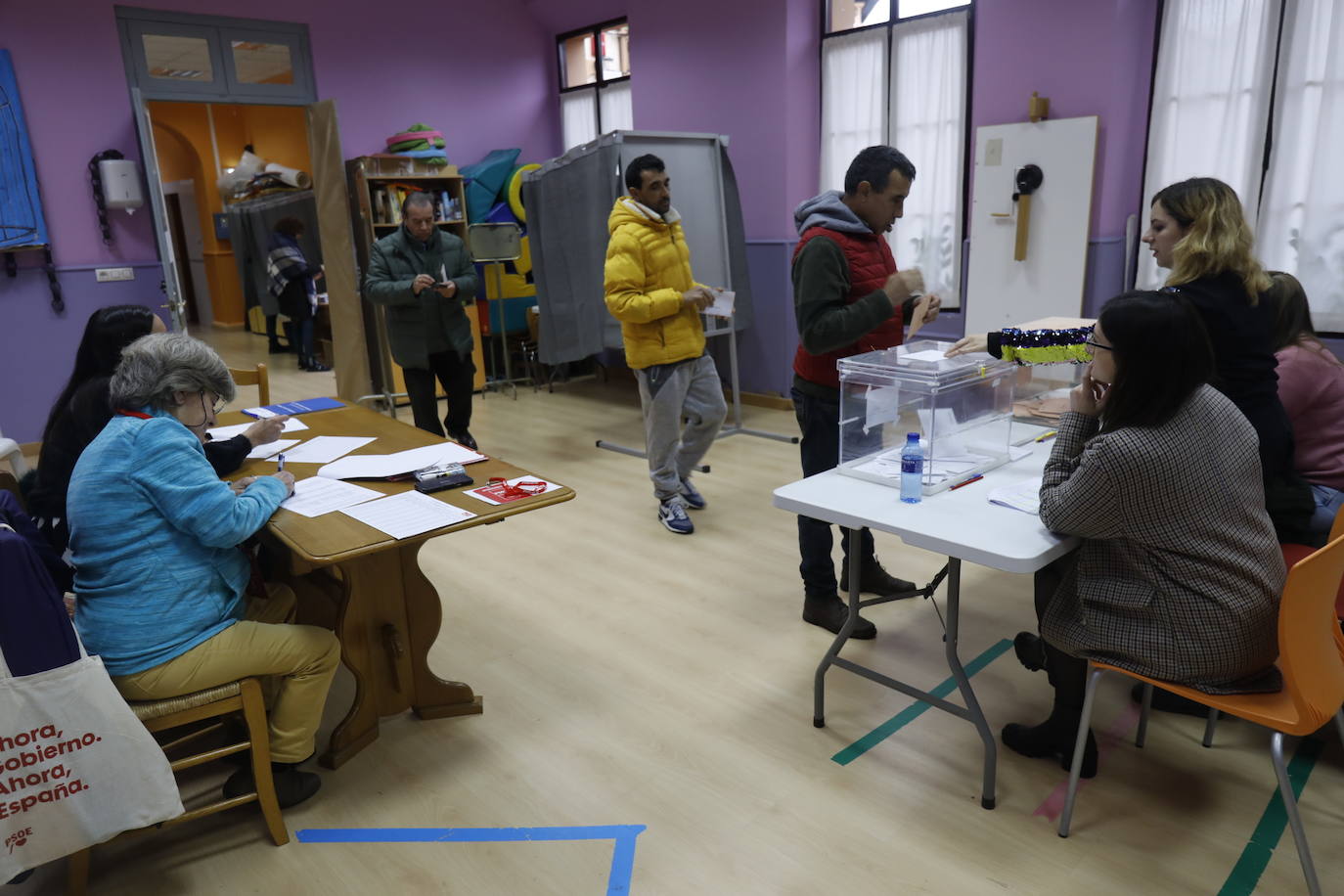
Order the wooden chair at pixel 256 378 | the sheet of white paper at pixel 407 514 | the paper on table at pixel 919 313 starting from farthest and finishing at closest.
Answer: the wooden chair at pixel 256 378 → the paper on table at pixel 919 313 → the sheet of white paper at pixel 407 514

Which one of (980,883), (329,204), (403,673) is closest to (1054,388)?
(980,883)

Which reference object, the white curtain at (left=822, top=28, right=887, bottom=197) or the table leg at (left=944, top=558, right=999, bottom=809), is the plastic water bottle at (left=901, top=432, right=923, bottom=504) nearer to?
the table leg at (left=944, top=558, right=999, bottom=809)

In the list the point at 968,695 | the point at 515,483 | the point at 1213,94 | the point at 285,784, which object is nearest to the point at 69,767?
the point at 285,784

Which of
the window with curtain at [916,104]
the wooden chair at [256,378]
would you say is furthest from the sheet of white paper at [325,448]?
the window with curtain at [916,104]

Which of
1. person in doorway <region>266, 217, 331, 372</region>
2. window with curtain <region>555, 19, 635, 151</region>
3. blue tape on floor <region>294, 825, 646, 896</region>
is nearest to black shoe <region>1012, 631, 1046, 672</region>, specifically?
blue tape on floor <region>294, 825, 646, 896</region>

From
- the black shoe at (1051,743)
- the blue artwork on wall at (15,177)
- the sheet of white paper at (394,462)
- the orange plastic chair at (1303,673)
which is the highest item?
the blue artwork on wall at (15,177)

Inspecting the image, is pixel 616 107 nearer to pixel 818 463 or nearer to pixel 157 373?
pixel 818 463

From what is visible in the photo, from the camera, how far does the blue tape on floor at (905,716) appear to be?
237cm

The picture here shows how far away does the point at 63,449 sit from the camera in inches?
89.9

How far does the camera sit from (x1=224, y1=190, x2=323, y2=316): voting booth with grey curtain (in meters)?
9.66

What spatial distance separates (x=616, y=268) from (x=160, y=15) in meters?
4.37

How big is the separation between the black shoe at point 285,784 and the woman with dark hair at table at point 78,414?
0.75 metres

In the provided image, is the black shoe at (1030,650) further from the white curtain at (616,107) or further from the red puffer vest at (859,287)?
the white curtain at (616,107)

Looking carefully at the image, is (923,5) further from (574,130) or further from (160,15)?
(160,15)
